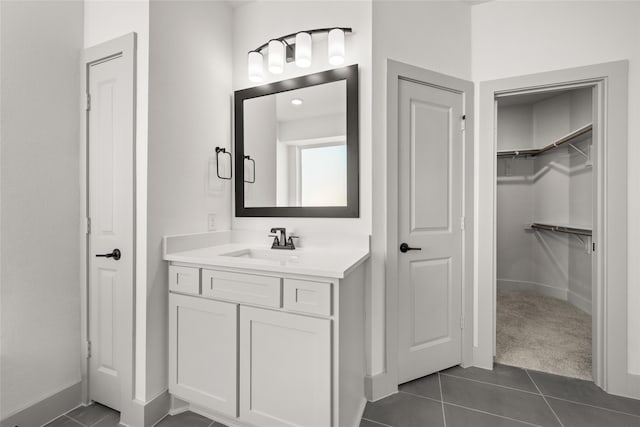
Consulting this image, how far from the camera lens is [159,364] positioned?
Answer: 1675 millimetres

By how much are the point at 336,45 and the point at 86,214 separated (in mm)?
1879

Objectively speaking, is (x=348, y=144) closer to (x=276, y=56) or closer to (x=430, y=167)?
(x=430, y=167)

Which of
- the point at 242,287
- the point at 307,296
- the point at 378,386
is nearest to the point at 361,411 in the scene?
the point at 378,386

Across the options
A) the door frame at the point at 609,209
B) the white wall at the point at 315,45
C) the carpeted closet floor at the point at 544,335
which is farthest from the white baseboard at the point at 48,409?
the door frame at the point at 609,209

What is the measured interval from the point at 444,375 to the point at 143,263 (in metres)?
2.11

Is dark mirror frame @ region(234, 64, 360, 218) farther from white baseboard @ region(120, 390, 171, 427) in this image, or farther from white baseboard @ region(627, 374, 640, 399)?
white baseboard @ region(627, 374, 640, 399)

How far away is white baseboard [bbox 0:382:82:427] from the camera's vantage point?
1.53 meters

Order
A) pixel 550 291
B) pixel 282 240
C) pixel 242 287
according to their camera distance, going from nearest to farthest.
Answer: pixel 242 287 → pixel 282 240 → pixel 550 291

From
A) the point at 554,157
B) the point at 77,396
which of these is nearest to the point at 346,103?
the point at 77,396

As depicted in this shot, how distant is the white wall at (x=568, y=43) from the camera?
183 centimetres

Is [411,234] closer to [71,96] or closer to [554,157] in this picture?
[71,96]

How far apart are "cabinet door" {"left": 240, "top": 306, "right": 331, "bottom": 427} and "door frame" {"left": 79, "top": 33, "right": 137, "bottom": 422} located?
2.27ft

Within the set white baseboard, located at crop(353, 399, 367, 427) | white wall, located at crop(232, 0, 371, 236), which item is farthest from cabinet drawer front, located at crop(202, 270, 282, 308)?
white baseboard, located at crop(353, 399, 367, 427)

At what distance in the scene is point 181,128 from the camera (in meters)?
1.82
